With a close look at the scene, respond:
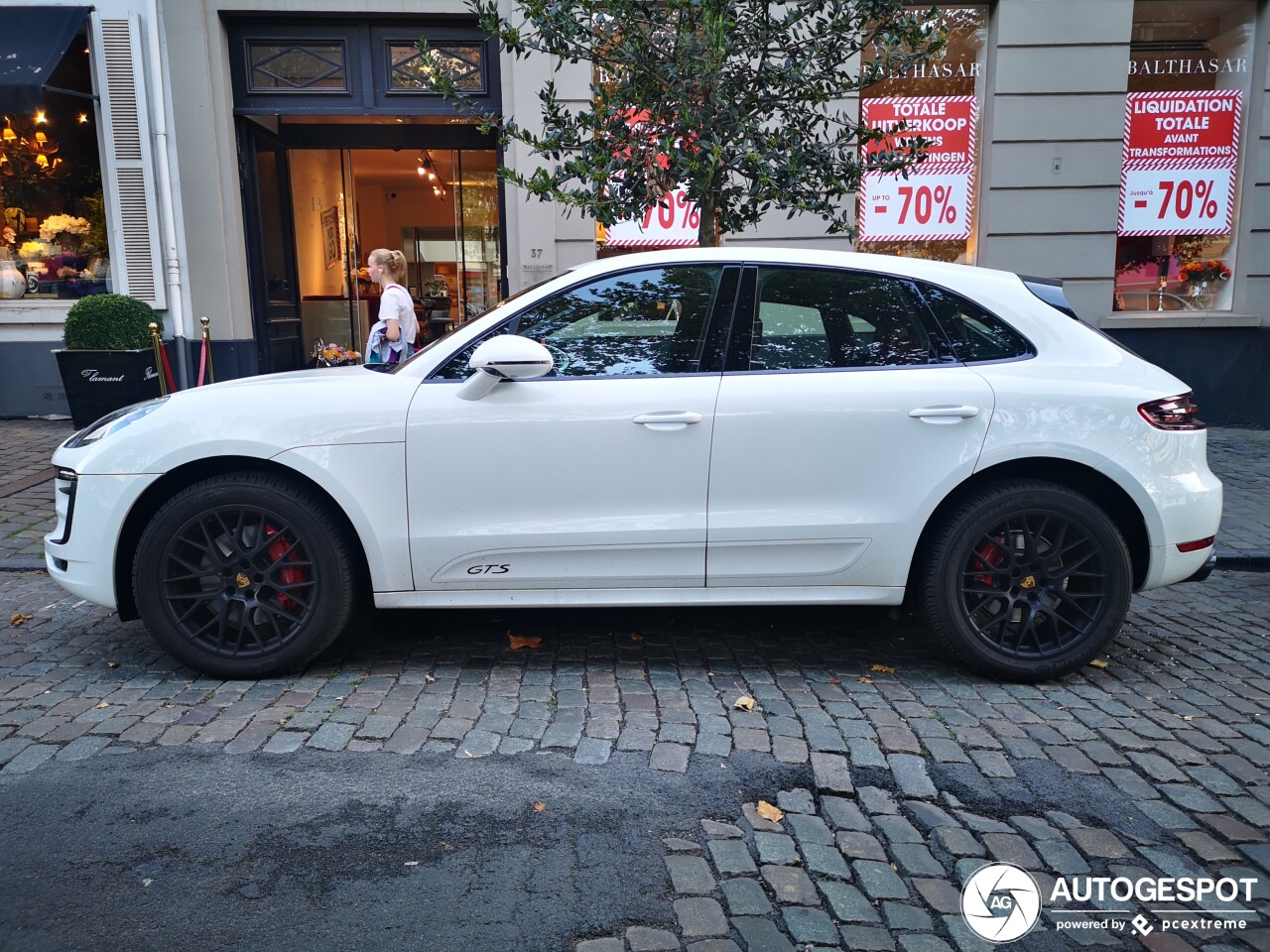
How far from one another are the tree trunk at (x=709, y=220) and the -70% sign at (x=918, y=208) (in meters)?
4.79

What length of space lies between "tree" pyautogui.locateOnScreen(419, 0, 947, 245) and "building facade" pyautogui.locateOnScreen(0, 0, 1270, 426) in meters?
4.26

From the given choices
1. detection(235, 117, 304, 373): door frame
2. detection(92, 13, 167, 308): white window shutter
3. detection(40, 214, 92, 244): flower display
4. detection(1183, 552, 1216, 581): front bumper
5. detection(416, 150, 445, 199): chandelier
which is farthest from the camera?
detection(416, 150, 445, 199): chandelier

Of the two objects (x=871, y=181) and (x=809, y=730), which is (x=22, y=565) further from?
(x=871, y=181)

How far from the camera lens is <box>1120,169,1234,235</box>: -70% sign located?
1075 cm

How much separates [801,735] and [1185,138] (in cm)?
1003

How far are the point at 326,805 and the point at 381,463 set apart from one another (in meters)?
1.37

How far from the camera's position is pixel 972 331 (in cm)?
413

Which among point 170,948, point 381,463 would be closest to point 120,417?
point 381,463

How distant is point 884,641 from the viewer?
463 cm

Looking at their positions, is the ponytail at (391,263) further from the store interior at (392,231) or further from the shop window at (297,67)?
the store interior at (392,231)

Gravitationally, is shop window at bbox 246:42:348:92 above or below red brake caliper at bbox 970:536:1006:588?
above

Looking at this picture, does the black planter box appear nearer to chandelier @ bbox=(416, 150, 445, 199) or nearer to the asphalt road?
chandelier @ bbox=(416, 150, 445, 199)

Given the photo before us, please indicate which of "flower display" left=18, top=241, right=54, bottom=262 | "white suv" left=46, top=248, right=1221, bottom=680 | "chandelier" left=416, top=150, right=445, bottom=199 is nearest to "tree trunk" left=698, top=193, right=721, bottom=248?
"white suv" left=46, top=248, right=1221, bottom=680

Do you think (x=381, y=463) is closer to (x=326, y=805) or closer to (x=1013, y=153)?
(x=326, y=805)
